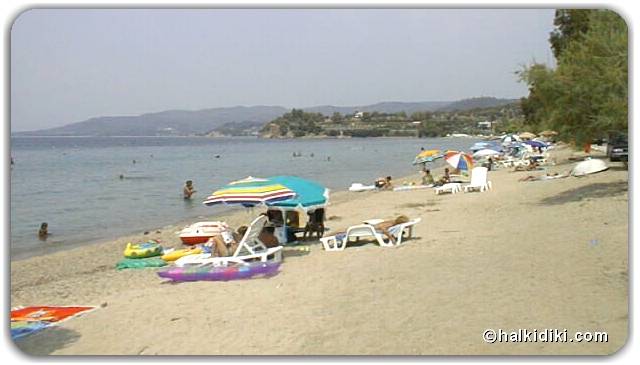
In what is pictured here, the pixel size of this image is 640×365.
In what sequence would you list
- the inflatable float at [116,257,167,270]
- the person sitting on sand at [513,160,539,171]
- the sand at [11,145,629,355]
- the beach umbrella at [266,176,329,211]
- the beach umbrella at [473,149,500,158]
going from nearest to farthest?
the sand at [11,145,629,355] → the beach umbrella at [266,176,329,211] → the inflatable float at [116,257,167,270] → the person sitting on sand at [513,160,539,171] → the beach umbrella at [473,149,500,158]

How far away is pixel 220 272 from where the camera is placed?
8.26 metres

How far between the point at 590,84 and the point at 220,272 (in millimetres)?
7307

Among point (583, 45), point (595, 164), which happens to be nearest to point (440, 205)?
point (595, 164)

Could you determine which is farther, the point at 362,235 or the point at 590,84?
the point at 590,84

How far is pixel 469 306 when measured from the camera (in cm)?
571

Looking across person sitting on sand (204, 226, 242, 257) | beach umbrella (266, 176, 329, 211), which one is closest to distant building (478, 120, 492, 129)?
beach umbrella (266, 176, 329, 211)

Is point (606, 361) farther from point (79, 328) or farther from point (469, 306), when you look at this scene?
point (79, 328)

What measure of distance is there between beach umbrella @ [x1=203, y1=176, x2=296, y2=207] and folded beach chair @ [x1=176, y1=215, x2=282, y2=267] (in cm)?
39

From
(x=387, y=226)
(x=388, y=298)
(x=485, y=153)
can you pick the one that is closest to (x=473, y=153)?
(x=485, y=153)

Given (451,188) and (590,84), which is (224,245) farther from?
(451,188)

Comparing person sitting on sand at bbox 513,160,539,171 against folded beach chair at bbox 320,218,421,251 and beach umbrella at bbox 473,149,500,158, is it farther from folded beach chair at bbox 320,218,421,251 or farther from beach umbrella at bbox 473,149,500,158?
folded beach chair at bbox 320,218,421,251

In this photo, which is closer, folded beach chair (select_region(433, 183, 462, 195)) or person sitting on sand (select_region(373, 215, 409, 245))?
person sitting on sand (select_region(373, 215, 409, 245))

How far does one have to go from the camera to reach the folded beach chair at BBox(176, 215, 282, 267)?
8.73 metres

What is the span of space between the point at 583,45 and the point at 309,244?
6.36 metres
